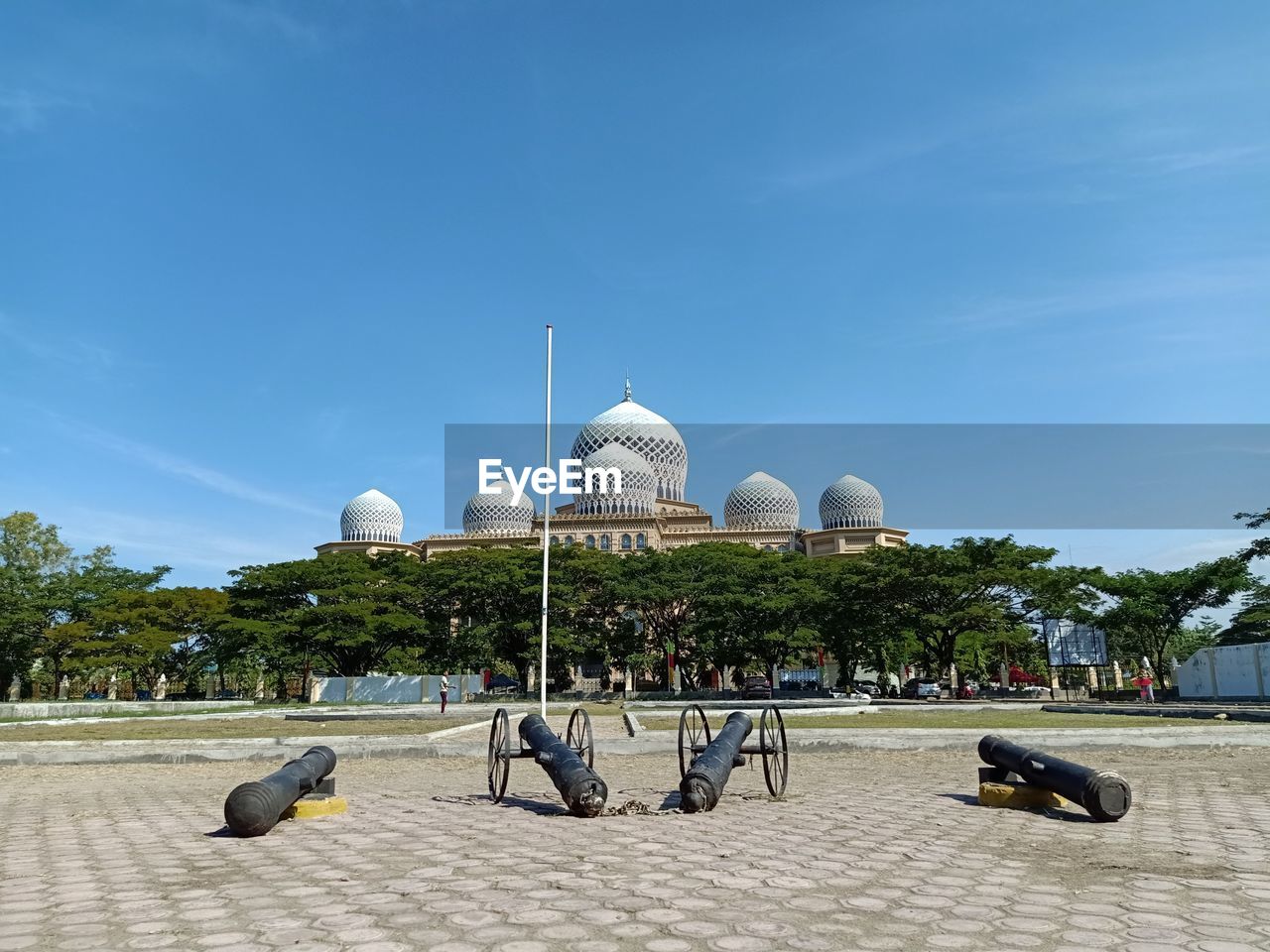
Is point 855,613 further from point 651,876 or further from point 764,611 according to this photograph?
point 651,876

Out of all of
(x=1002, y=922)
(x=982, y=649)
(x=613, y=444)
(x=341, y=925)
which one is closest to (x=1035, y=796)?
(x=1002, y=922)

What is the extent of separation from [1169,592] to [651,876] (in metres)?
47.6

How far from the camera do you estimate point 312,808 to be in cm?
907

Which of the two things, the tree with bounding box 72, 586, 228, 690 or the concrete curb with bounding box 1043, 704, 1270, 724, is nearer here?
the concrete curb with bounding box 1043, 704, 1270, 724

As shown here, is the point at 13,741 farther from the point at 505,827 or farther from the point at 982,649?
the point at 982,649

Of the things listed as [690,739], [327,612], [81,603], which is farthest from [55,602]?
[690,739]

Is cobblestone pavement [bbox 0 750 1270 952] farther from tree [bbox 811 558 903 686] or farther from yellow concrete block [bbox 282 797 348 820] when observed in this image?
tree [bbox 811 558 903 686]

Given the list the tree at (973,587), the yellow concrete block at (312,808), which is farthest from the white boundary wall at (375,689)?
the yellow concrete block at (312,808)

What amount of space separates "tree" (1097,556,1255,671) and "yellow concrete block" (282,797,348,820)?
43823 mm

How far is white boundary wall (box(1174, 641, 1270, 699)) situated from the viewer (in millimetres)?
32344

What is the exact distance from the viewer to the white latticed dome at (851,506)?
8706cm

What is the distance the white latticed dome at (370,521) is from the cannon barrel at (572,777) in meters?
79.9

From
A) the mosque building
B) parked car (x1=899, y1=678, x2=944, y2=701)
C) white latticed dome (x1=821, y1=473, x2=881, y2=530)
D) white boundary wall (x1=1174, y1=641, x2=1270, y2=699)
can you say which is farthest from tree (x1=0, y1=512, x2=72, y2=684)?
white latticed dome (x1=821, y1=473, x2=881, y2=530)

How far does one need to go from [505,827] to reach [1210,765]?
35.1 ft
